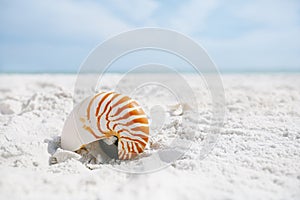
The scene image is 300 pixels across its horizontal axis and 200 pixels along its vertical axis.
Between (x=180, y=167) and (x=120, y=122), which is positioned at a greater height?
(x=120, y=122)

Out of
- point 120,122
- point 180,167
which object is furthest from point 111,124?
point 180,167

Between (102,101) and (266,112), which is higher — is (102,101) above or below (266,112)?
below

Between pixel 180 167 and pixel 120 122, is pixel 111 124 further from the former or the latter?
pixel 180 167

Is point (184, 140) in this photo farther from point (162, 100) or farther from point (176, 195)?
point (162, 100)

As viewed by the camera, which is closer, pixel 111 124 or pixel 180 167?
pixel 180 167

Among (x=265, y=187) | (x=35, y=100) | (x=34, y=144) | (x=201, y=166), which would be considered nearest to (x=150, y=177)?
(x=201, y=166)

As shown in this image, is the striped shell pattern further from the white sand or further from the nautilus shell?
the white sand

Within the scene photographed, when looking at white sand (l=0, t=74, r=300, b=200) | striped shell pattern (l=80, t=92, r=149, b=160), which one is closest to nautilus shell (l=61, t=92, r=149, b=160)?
striped shell pattern (l=80, t=92, r=149, b=160)
